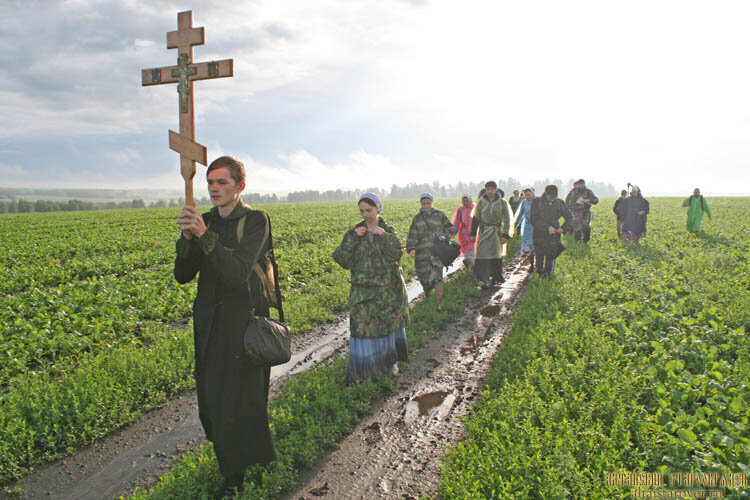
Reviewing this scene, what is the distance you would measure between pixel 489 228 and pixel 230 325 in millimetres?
7400

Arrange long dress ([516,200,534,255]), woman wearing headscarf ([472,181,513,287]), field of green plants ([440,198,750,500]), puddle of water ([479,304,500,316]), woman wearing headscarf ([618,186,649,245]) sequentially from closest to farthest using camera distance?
field of green plants ([440,198,750,500]), puddle of water ([479,304,500,316]), woman wearing headscarf ([472,181,513,287]), long dress ([516,200,534,255]), woman wearing headscarf ([618,186,649,245])

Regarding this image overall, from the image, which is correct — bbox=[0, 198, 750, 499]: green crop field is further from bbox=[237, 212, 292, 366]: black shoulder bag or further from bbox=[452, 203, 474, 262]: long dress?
bbox=[237, 212, 292, 366]: black shoulder bag

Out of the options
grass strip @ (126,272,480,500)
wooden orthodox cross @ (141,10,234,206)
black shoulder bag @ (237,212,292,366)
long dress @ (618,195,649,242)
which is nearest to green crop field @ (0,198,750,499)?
grass strip @ (126,272,480,500)

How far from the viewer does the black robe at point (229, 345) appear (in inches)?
113

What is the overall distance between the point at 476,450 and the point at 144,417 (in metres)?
3.58

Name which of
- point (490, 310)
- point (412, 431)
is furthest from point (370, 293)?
point (490, 310)

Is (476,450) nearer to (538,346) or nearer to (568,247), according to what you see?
(538,346)

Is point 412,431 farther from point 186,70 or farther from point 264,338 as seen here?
point 186,70

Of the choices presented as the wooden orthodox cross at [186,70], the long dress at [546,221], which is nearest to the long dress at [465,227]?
the long dress at [546,221]

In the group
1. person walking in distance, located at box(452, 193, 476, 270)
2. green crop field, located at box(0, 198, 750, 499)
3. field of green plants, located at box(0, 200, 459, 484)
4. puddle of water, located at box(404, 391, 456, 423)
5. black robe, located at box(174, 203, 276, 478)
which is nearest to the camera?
black robe, located at box(174, 203, 276, 478)

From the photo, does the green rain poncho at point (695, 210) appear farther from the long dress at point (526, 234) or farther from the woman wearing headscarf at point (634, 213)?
the long dress at point (526, 234)

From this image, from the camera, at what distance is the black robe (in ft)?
9.41

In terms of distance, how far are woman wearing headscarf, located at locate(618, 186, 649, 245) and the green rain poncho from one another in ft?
13.1

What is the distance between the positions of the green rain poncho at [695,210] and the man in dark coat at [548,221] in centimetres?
1064
